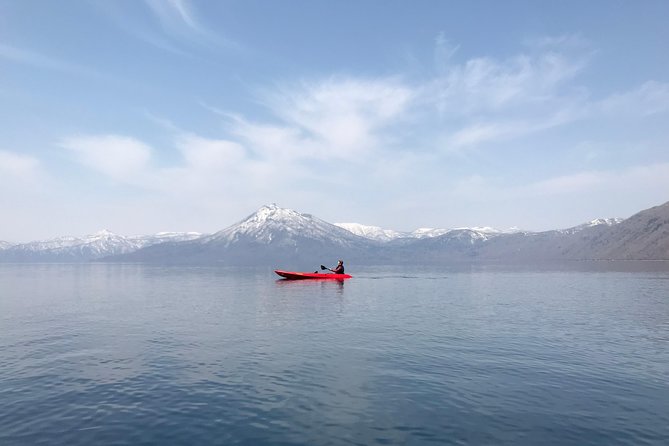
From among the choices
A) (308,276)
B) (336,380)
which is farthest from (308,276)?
(336,380)

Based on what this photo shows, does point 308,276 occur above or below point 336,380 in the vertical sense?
above

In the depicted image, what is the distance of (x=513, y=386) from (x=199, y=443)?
19.3m

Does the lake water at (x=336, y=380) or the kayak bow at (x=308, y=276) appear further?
the kayak bow at (x=308, y=276)

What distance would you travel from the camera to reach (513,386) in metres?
27.6

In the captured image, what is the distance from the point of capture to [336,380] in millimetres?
28828

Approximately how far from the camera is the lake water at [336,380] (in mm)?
20953

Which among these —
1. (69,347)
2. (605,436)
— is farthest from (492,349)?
(69,347)

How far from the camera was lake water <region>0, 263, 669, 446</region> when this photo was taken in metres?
21.0

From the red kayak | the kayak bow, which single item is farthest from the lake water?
the red kayak

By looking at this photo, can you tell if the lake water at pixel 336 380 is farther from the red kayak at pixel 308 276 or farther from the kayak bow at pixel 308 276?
the red kayak at pixel 308 276

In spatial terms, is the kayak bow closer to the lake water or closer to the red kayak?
the red kayak

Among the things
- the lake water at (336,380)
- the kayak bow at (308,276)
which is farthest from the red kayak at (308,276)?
the lake water at (336,380)

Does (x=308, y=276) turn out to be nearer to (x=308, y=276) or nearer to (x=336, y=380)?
Answer: (x=308, y=276)

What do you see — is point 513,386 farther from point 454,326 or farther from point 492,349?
point 454,326
